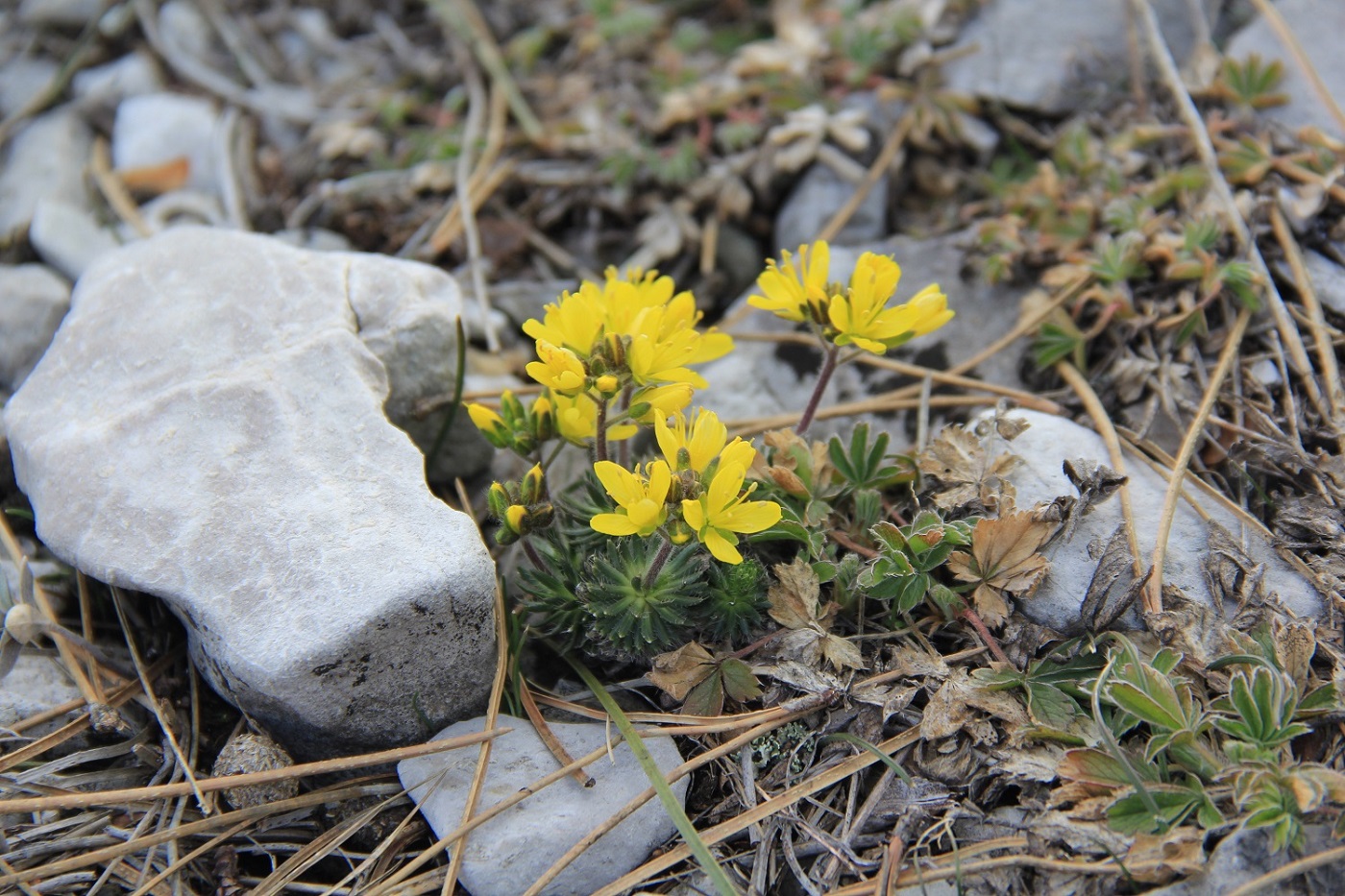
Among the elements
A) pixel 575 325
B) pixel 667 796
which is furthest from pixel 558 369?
pixel 667 796

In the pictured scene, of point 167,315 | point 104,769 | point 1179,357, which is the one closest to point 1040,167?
point 1179,357

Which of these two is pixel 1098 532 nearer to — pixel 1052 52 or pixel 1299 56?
pixel 1299 56

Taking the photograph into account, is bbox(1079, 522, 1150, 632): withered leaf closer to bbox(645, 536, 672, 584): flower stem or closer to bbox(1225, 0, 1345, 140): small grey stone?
bbox(645, 536, 672, 584): flower stem

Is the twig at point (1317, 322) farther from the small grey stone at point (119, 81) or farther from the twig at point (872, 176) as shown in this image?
the small grey stone at point (119, 81)

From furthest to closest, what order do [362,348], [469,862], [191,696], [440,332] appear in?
1. [440,332]
2. [362,348]
3. [191,696]
4. [469,862]

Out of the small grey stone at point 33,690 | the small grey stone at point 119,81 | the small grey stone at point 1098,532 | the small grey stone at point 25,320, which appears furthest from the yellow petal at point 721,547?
the small grey stone at point 119,81

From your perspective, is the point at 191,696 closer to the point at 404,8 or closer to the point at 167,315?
the point at 167,315
